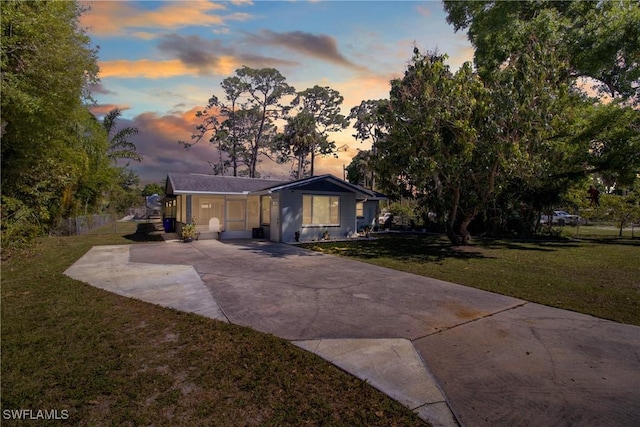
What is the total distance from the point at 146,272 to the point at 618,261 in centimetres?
1564

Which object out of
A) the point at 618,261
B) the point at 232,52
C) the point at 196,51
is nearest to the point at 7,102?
the point at 196,51

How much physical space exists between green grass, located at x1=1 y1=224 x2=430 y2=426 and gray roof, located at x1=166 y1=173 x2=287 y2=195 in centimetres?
1214

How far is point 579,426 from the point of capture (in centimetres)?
286

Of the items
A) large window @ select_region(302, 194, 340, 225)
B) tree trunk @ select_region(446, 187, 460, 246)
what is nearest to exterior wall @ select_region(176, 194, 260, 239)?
large window @ select_region(302, 194, 340, 225)

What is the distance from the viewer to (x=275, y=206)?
17.3m

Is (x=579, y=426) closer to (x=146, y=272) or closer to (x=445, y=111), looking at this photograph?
(x=146, y=272)

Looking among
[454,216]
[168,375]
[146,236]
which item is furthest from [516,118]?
[146,236]

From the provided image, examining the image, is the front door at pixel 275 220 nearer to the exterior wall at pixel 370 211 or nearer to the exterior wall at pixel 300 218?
the exterior wall at pixel 300 218

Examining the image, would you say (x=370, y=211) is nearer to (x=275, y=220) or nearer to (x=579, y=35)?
(x=275, y=220)

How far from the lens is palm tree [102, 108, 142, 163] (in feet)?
89.9

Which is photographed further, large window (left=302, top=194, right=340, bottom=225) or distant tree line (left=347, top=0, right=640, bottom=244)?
large window (left=302, top=194, right=340, bottom=225)

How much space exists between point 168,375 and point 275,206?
13.9 meters

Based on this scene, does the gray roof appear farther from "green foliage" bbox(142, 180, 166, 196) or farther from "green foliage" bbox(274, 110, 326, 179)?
"green foliage" bbox(142, 180, 166, 196)

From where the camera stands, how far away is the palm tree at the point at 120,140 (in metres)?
27.4
